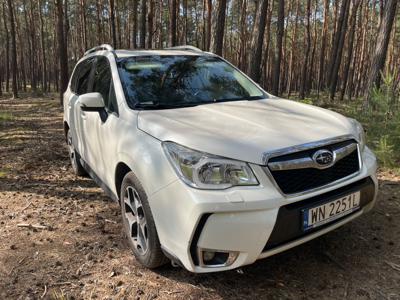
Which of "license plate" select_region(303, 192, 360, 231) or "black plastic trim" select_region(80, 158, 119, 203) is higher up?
"license plate" select_region(303, 192, 360, 231)

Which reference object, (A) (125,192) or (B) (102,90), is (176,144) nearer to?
(A) (125,192)

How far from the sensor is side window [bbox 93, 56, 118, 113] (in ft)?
12.7

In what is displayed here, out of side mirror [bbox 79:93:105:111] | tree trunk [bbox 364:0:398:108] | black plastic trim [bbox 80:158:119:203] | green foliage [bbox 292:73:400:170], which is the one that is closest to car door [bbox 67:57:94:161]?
black plastic trim [bbox 80:158:119:203]

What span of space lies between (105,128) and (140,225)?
1.10 m

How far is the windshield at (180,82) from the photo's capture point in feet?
12.2

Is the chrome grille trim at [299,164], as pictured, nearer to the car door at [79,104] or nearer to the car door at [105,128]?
the car door at [105,128]

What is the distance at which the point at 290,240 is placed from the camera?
2.66 metres

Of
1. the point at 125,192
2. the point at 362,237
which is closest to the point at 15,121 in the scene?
the point at 125,192

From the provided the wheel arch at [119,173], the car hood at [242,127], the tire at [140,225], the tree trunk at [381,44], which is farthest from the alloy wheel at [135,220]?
the tree trunk at [381,44]

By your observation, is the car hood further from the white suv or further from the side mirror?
the side mirror

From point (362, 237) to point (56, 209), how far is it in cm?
343

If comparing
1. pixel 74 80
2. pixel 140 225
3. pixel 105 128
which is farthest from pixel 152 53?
pixel 140 225

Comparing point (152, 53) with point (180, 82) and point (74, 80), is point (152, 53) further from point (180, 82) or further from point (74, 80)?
point (74, 80)

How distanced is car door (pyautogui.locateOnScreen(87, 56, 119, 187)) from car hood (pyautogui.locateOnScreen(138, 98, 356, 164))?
490mm
